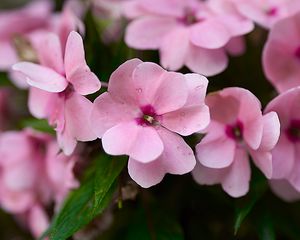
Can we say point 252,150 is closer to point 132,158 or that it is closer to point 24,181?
point 132,158

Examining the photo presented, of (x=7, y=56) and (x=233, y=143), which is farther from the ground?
(x=233, y=143)

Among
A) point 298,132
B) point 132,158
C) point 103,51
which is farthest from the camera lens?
point 103,51

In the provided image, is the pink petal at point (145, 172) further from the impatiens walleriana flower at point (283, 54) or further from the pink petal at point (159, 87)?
the impatiens walleriana flower at point (283, 54)

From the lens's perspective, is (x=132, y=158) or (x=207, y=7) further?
(x=207, y=7)

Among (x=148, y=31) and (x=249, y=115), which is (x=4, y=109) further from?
(x=249, y=115)

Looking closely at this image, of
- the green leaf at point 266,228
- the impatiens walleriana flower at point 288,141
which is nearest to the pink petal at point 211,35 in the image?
the impatiens walleriana flower at point 288,141

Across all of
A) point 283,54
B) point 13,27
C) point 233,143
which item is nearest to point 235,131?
point 233,143

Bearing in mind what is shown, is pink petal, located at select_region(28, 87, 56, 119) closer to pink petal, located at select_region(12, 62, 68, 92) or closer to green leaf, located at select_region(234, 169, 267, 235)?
pink petal, located at select_region(12, 62, 68, 92)

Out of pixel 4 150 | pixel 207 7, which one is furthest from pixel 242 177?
pixel 4 150
